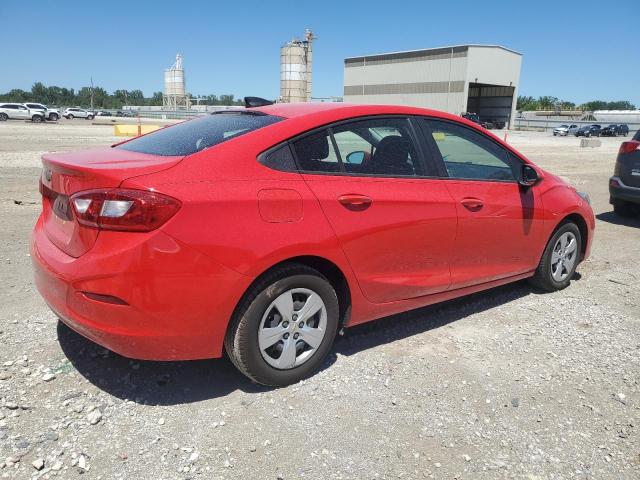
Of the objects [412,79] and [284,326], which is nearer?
[284,326]

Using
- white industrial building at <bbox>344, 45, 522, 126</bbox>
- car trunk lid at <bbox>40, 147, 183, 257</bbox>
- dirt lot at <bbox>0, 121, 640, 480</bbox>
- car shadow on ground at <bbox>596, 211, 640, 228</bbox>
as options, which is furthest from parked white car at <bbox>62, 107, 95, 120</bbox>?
car trunk lid at <bbox>40, 147, 183, 257</bbox>

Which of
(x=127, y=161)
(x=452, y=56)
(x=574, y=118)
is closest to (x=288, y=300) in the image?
(x=127, y=161)

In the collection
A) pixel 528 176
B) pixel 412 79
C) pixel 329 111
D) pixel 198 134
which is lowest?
pixel 528 176

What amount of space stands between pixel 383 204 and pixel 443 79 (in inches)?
2833

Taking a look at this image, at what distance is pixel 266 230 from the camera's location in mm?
2654

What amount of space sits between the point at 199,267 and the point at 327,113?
1291 mm

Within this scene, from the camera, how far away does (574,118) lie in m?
105

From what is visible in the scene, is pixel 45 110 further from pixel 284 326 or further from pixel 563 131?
pixel 563 131

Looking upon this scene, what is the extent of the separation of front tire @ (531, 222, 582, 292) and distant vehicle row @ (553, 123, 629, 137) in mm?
59932

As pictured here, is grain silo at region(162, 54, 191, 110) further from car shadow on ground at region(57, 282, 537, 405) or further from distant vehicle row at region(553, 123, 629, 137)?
car shadow on ground at region(57, 282, 537, 405)

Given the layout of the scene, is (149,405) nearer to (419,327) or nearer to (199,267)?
(199,267)

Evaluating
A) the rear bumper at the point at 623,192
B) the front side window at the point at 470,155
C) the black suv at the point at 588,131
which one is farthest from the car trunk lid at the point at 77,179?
the black suv at the point at 588,131

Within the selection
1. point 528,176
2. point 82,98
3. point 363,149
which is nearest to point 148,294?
point 363,149

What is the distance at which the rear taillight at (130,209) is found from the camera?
2395mm
